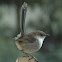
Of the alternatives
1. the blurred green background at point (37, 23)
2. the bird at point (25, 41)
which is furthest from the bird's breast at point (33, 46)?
the blurred green background at point (37, 23)

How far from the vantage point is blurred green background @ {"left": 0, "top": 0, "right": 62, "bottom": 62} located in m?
3.50

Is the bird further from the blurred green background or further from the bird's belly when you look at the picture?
the blurred green background

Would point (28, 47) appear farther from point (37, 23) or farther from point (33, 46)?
point (37, 23)

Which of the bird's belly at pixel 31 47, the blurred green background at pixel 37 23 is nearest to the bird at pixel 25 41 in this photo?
the bird's belly at pixel 31 47

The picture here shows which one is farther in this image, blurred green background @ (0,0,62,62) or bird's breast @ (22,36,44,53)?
blurred green background @ (0,0,62,62)

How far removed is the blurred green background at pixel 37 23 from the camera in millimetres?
3498

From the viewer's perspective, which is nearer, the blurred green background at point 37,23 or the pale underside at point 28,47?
the pale underside at point 28,47

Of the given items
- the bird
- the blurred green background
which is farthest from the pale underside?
the blurred green background

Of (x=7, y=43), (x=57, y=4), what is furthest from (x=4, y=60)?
(x=57, y=4)

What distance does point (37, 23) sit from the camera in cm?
370

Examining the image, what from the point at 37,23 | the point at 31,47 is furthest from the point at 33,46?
the point at 37,23

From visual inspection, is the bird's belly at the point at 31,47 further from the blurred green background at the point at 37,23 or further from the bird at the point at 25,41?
the blurred green background at the point at 37,23

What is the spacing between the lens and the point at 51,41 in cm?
365

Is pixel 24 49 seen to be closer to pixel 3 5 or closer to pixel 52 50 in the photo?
pixel 52 50
